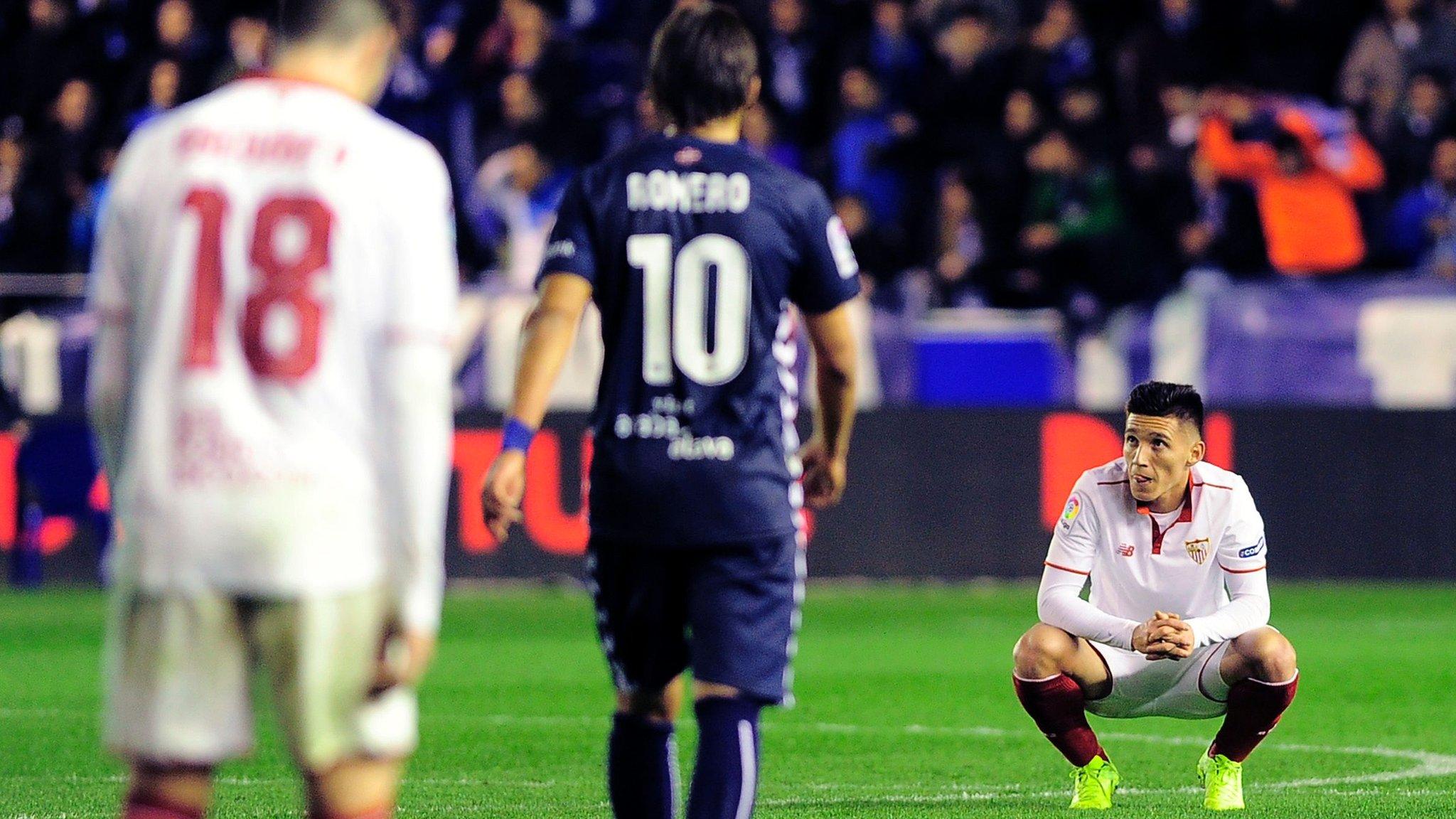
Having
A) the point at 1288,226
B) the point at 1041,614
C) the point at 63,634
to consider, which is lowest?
the point at 63,634

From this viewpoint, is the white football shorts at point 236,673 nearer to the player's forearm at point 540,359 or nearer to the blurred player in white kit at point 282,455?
the blurred player in white kit at point 282,455

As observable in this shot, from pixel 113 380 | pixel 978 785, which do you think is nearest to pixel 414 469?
pixel 113 380

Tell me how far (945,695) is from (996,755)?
6.38 ft

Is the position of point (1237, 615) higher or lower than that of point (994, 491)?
higher

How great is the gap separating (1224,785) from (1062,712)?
48 centimetres

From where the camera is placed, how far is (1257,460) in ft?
50.2

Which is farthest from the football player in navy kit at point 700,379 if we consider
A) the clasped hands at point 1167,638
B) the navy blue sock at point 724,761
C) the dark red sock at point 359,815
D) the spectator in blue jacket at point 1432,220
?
the spectator in blue jacket at point 1432,220

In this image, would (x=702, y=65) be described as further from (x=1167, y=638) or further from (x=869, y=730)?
(x=869, y=730)

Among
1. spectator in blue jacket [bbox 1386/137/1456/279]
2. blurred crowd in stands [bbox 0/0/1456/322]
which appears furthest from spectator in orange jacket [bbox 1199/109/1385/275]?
spectator in blue jacket [bbox 1386/137/1456/279]

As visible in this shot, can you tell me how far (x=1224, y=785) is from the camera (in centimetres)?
652

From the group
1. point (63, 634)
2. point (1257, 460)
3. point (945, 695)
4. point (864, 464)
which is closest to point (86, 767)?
point (945, 695)

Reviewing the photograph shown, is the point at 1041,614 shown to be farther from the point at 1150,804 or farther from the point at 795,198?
the point at 795,198

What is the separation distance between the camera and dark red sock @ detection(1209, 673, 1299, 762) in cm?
641

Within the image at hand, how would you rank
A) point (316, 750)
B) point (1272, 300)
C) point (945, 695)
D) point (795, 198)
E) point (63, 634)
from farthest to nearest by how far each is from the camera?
point (1272, 300)
point (63, 634)
point (945, 695)
point (795, 198)
point (316, 750)
